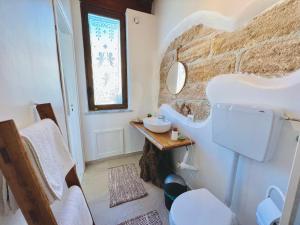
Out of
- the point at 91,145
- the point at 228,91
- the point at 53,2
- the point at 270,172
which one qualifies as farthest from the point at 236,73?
the point at 91,145

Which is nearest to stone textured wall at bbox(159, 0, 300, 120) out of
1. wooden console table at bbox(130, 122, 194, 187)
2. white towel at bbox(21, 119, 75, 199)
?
wooden console table at bbox(130, 122, 194, 187)

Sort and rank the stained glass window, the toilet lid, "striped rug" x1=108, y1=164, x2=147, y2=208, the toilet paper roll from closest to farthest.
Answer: the toilet paper roll
the toilet lid
"striped rug" x1=108, y1=164, x2=147, y2=208
the stained glass window

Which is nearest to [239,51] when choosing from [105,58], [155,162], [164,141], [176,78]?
[176,78]

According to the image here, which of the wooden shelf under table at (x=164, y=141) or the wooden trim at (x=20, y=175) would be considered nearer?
the wooden trim at (x=20, y=175)

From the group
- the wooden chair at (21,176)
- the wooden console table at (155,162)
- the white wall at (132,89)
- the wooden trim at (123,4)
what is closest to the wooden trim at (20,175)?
the wooden chair at (21,176)

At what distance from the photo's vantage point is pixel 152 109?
102 inches

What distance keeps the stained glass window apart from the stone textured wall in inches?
38.0

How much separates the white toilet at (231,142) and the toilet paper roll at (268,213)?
0.17 metres

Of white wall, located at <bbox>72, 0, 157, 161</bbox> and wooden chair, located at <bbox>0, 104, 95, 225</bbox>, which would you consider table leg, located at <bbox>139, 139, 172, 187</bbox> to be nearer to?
white wall, located at <bbox>72, 0, 157, 161</bbox>

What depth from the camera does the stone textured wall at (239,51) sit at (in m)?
0.82

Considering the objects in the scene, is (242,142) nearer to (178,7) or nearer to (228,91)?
(228,91)

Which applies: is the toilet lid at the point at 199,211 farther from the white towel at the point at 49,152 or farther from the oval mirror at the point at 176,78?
the oval mirror at the point at 176,78

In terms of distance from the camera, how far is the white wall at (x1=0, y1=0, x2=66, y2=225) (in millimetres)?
534

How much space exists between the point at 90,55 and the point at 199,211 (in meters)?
2.29
